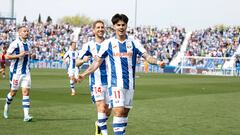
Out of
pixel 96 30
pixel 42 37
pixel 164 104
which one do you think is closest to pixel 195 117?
pixel 164 104

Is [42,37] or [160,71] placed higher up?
[42,37]

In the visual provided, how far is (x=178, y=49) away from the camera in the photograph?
6481 cm

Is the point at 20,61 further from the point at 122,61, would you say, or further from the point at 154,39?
the point at 154,39

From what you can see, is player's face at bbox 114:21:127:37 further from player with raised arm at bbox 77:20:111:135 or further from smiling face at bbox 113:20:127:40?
player with raised arm at bbox 77:20:111:135

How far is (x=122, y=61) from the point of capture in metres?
9.35

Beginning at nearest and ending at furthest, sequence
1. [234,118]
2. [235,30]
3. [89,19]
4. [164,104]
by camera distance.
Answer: [234,118] → [164,104] → [235,30] → [89,19]

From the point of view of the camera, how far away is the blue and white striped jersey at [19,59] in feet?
46.3

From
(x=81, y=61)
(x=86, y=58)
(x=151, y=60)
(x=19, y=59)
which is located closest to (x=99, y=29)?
(x=86, y=58)

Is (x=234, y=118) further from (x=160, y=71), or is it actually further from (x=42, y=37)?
(x=42, y=37)

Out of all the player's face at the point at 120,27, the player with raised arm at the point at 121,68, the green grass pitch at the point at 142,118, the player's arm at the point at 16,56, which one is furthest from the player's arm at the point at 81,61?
the player's arm at the point at 16,56

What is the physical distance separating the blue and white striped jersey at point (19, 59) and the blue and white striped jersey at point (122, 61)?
5.26 meters

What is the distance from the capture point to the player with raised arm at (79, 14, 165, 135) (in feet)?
30.2

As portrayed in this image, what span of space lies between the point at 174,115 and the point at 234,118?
5.92 feet

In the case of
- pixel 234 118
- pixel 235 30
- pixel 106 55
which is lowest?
pixel 234 118
